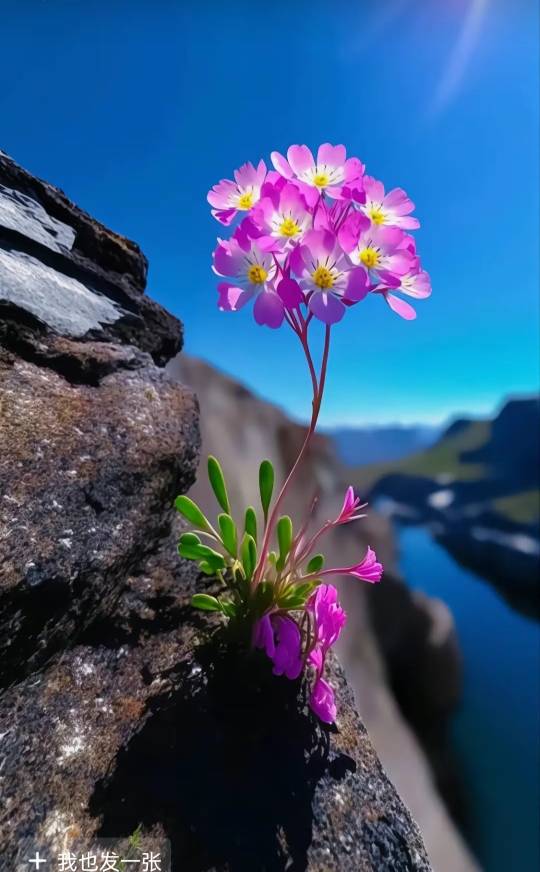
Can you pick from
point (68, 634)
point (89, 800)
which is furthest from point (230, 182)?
point (89, 800)

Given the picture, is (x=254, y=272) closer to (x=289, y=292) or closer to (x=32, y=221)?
(x=289, y=292)

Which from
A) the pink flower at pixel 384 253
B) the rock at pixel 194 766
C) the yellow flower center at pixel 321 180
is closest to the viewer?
the rock at pixel 194 766

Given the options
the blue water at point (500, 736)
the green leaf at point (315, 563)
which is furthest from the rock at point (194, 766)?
the blue water at point (500, 736)

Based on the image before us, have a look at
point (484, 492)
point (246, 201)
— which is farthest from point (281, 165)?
point (484, 492)

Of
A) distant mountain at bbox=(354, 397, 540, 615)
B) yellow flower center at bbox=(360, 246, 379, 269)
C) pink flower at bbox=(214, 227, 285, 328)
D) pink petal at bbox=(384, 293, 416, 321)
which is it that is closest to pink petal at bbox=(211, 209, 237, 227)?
pink flower at bbox=(214, 227, 285, 328)

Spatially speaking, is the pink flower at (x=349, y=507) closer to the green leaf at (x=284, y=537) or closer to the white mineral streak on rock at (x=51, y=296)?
the green leaf at (x=284, y=537)

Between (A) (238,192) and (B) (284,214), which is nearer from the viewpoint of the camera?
(B) (284,214)

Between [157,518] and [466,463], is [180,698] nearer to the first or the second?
[157,518]
